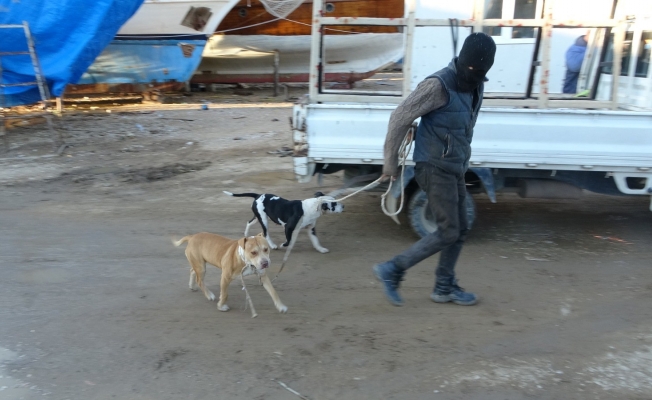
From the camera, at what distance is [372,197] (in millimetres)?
7121

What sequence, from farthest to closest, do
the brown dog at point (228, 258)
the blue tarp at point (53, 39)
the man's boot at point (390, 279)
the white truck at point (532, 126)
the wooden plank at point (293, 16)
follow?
the wooden plank at point (293, 16) < the blue tarp at point (53, 39) < the white truck at point (532, 126) < the man's boot at point (390, 279) < the brown dog at point (228, 258)

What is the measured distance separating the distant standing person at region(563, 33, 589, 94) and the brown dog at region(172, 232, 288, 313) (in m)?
4.72

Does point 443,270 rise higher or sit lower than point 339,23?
lower

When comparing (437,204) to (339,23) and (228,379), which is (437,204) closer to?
(228,379)

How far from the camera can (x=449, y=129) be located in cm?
388

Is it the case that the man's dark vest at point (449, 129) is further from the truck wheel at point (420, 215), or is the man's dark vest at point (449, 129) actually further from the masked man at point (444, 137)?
the truck wheel at point (420, 215)

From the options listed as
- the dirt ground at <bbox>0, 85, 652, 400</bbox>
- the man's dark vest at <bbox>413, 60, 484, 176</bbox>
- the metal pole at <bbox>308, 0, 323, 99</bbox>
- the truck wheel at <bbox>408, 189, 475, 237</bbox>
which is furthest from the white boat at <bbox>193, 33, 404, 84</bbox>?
the man's dark vest at <bbox>413, 60, 484, 176</bbox>

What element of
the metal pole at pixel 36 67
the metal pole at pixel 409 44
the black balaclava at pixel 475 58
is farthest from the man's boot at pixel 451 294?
the metal pole at pixel 36 67

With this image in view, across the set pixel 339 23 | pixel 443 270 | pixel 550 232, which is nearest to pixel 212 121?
pixel 339 23

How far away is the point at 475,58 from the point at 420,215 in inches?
85.9

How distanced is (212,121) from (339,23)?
22.9 ft

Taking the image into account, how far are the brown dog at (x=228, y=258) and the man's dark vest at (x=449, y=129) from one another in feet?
4.16

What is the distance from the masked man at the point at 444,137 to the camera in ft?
12.3

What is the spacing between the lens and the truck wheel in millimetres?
5539
